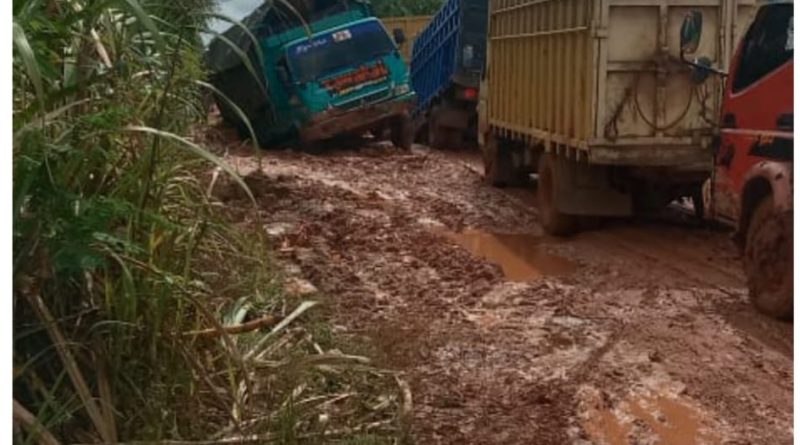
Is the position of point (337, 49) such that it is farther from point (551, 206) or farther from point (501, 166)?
point (551, 206)

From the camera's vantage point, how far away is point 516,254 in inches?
370

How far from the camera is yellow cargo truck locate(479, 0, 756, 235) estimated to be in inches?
342

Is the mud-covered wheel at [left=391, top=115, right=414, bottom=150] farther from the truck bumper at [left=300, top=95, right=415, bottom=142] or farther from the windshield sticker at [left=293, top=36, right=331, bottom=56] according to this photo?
the windshield sticker at [left=293, top=36, right=331, bottom=56]

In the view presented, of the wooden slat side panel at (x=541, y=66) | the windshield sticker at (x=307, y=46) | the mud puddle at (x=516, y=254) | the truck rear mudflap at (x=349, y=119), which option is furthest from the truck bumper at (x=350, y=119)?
the mud puddle at (x=516, y=254)

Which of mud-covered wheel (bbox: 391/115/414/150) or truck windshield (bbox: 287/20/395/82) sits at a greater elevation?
truck windshield (bbox: 287/20/395/82)

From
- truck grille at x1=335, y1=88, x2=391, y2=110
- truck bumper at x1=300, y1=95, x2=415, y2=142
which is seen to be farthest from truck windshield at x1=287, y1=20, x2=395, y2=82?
truck bumper at x1=300, y1=95, x2=415, y2=142

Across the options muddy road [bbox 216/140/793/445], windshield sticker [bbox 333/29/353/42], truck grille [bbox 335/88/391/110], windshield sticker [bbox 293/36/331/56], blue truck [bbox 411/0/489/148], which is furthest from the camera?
blue truck [bbox 411/0/489/148]

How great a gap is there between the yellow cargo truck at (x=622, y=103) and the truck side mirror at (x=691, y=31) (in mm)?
47

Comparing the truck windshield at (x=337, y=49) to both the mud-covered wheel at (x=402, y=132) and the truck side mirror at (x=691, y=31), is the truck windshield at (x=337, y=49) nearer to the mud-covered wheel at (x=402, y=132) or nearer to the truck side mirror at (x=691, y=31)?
the mud-covered wheel at (x=402, y=132)

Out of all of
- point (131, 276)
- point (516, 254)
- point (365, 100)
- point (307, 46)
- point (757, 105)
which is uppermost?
point (307, 46)

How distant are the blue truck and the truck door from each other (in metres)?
9.05

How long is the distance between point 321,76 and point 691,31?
753 centimetres

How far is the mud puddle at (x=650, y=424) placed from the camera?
15.2 feet

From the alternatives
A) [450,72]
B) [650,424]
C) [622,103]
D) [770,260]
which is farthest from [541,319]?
[450,72]
